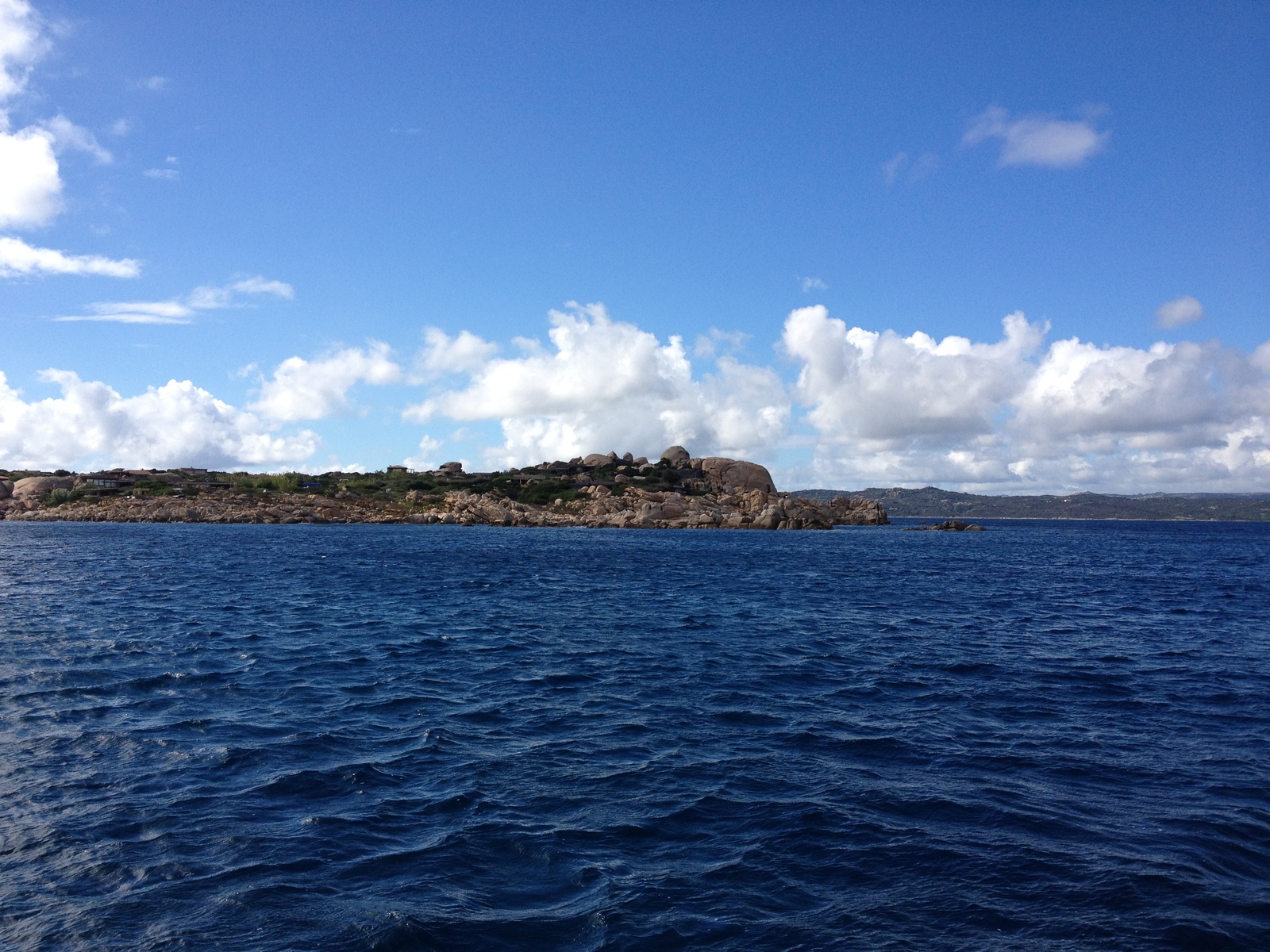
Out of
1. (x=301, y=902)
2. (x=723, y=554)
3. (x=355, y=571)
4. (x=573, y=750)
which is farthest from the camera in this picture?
(x=723, y=554)

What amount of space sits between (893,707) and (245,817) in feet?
42.0

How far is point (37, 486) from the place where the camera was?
151375mm

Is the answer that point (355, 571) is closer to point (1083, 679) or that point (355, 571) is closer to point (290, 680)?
point (290, 680)

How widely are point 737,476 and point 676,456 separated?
83.4 feet

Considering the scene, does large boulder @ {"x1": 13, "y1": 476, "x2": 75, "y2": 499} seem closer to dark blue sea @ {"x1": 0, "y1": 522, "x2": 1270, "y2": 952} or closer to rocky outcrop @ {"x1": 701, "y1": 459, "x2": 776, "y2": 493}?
rocky outcrop @ {"x1": 701, "y1": 459, "x2": 776, "y2": 493}

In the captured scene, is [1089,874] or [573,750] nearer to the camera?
[1089,874]

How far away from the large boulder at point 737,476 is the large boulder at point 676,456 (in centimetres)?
1403

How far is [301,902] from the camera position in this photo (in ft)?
28.2

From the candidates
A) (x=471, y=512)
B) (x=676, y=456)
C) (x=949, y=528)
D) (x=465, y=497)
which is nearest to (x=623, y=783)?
(x=471, y=512)

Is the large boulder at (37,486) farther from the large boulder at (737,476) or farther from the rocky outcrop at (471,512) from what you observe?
the large boulder at (737,476)

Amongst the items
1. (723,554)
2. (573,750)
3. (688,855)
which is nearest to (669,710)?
(573,750)

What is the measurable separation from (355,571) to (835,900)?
146ft

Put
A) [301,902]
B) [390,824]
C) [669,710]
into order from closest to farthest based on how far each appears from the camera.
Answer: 1. [301,902]
2. [390,824]
3. [669,710]

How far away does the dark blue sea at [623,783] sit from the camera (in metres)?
8.50
